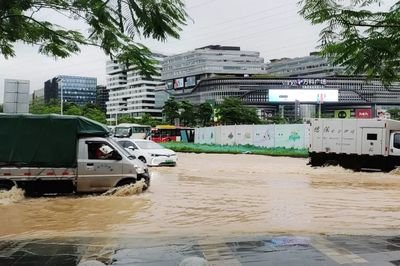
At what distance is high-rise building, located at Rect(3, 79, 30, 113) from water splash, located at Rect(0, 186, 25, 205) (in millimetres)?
5362

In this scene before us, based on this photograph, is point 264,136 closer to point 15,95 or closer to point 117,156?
point 15,95

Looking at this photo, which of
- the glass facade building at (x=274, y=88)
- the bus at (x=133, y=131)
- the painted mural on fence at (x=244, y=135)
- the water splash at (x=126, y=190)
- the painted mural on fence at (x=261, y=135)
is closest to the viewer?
the water splash at (x=126, y=190)

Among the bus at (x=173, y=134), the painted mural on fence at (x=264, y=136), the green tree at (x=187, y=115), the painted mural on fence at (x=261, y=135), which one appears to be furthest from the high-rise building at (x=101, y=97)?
the painted mural on fence at (x=264, y=136)

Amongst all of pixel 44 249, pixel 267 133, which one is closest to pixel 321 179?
pixel 44 249

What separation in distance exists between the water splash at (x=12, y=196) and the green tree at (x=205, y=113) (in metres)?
78.6

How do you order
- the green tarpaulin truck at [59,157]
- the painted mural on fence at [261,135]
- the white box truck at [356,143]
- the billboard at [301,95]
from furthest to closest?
the billboard at [301,95]
the painted mural on fence at [261,135]
the white box truck at [356,143]
the green tarpaulin truck at [59,157]

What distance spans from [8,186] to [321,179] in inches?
529

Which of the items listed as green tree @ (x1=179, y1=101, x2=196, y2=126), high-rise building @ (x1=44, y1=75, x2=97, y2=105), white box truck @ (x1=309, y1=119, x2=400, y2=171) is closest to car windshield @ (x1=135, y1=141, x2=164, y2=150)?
white box truck @ (x1=309, y1=119, x2=400, y2=171)

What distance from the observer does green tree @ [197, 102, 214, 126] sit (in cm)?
9381

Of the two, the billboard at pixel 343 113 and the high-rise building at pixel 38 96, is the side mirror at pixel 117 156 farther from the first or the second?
the billboard at pixel 343 113

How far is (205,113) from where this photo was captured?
94.2 meters

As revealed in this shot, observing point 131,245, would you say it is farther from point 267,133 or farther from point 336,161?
point 267,133

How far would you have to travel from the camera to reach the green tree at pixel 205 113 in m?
93.8

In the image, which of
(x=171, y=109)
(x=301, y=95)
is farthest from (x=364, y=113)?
(x=171, y=109)
